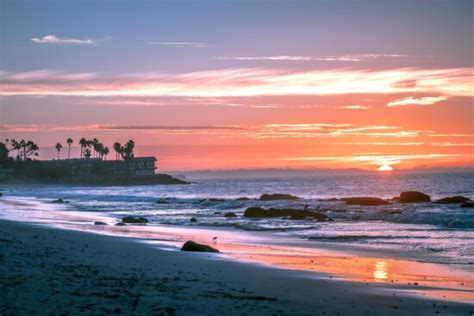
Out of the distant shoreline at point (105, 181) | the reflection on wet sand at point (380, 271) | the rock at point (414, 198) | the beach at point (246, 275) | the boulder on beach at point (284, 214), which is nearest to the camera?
the beach at point (246, 275)

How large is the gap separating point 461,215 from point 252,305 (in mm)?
29795

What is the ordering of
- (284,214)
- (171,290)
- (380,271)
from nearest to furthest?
1. (171,290)
2. (380,271)
3. (284,214)

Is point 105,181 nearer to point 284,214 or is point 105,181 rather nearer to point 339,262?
point 284,214

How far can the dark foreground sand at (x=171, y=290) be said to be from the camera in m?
10.0

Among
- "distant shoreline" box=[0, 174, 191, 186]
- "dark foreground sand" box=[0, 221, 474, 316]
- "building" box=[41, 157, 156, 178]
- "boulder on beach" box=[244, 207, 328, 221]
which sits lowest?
"distant shoreline" box=[0, 174, 191, 186]

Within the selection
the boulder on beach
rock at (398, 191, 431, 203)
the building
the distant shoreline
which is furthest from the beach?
the building

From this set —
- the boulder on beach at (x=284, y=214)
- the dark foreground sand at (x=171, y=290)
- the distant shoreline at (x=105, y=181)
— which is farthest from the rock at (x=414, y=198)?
the distant shoreline at (x=105, y=181)

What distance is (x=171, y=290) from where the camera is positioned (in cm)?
1196

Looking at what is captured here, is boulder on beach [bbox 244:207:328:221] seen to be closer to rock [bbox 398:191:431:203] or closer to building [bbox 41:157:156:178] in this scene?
rock [bbox 398:191:431:203]

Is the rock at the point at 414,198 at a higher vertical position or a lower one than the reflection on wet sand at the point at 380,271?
higher

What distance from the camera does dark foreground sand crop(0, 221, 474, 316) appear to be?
394 inches

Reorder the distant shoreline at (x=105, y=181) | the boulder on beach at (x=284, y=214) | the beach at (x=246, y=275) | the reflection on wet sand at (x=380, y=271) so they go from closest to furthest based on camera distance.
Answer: the beach at (x=246, y=275) → the reflection on wet sand at (x=380, y=271) → the boulder on beach at (x=284, y=214) → the distant shoreline at (x=105, y=181)

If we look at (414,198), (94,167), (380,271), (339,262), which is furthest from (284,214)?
(94,167)

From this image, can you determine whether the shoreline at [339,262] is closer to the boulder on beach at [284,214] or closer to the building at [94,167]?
the boulder on beach at [284,214]
